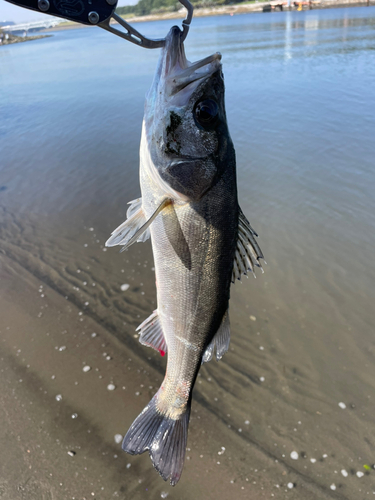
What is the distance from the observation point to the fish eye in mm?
1631

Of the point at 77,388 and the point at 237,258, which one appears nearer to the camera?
the point at 237,258

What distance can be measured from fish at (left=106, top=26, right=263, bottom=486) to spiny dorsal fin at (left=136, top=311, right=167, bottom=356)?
8 cm

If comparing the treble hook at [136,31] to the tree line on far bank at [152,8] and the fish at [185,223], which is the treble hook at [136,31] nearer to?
the fish at [185,223]

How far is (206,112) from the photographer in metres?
1.65

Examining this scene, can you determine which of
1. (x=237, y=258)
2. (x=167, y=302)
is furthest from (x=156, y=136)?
(x=167, y=302)

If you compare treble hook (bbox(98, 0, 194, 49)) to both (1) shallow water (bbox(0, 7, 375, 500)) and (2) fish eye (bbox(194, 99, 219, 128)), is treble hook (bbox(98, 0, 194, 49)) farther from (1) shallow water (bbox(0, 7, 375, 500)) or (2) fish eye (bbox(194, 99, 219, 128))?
(1) shallow water (bbox(0, 7, 375, 500))

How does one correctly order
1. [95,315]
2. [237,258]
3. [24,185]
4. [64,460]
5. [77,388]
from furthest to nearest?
[24,185], [95,315], [77,388], [64,460], [237,258]

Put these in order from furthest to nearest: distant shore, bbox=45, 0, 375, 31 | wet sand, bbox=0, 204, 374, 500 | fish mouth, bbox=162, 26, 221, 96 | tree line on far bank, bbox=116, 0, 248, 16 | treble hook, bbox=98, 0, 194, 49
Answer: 1. tree line on far bank, bbox=116, 0, 248, 16
2. distant shore, bbox=45, 0, 375, 31
3. wet sand, bbox=0, 204, 374, 500
4. fish mouth, bbox=162, 26, 221, 96
5. treble hook, bbox=98, 0, 194, 49

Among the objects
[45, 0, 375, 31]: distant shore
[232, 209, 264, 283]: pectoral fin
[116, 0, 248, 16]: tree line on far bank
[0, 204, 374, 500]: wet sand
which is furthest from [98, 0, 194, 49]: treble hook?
[116, 0, 248, 16]: tree line on far bank

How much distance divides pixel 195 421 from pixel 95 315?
6.43 feet

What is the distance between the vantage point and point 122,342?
4164mm

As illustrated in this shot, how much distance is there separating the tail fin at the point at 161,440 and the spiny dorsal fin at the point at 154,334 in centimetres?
40

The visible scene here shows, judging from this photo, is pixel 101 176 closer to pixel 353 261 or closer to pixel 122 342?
pixel 122 342

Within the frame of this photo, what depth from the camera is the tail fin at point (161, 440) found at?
6.52ft
